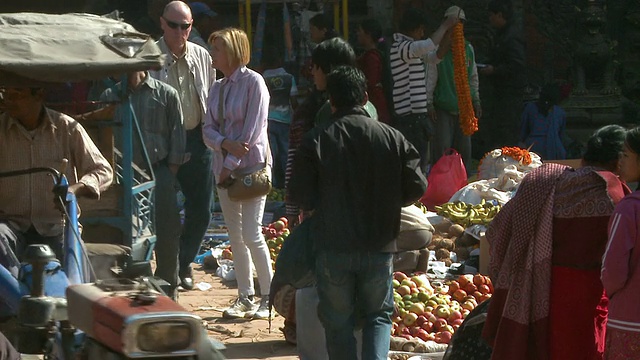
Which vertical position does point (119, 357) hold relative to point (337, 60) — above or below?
below

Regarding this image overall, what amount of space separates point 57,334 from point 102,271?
1217 mm

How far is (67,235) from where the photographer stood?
619 centimetres

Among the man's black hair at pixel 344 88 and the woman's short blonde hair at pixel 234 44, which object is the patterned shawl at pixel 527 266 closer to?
the man's black hair at pixel 344 88

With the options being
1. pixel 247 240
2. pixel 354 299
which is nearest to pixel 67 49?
pixel 354 299

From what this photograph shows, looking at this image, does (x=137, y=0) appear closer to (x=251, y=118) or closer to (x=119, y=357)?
(x=251, y=118)

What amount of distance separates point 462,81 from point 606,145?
23.6ft

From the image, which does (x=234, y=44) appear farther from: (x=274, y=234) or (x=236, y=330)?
(x=274, y=234)

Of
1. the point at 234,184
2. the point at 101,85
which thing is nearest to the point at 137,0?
the point at 101,85

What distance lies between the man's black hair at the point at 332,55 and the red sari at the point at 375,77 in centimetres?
514

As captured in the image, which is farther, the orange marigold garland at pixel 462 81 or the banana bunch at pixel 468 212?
the orange marigold garland at pixel 462 81

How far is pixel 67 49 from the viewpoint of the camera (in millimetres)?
7188

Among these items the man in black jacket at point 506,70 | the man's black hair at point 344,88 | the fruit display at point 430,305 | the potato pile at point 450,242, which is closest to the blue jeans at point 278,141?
the man in black jacket at point 506,70

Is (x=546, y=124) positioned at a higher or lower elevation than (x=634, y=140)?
lower

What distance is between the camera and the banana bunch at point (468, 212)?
1178 cm
